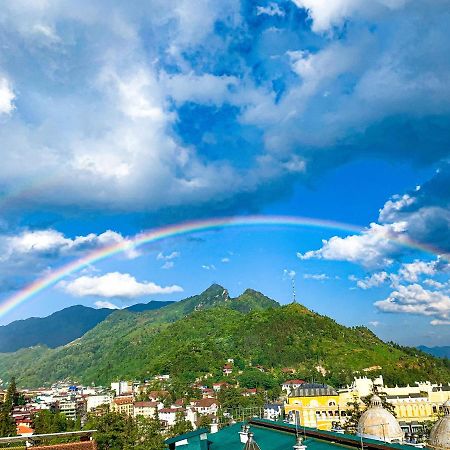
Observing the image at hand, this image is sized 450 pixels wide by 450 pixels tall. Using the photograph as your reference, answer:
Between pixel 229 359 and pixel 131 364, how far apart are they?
44.9m

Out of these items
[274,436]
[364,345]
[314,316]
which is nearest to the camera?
[274,436]

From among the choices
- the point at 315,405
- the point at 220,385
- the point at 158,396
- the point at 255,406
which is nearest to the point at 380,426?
the point at 315,405

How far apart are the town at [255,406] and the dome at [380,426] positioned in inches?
2.2

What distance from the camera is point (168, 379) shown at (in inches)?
4579

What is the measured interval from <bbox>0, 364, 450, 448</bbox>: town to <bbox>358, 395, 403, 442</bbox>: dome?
2.2 inches

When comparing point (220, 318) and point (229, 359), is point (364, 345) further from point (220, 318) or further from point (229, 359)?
point (220, 318)

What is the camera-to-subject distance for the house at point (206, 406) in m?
81.9

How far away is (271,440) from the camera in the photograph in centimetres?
1609

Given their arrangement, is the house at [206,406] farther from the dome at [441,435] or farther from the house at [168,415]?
the dome at [441,435]

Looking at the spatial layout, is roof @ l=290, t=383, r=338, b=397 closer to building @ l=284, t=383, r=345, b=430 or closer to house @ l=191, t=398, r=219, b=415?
building @ l=284, t=383, r=345, b=430

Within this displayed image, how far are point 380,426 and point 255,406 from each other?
2247 inches

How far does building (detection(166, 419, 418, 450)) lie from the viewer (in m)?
13.2

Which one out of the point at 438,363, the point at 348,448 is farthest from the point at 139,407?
the point at 348,448

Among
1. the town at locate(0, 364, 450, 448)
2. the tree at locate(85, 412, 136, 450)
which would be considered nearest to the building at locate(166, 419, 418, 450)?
the town at locate(0, 364, 450, 448)
